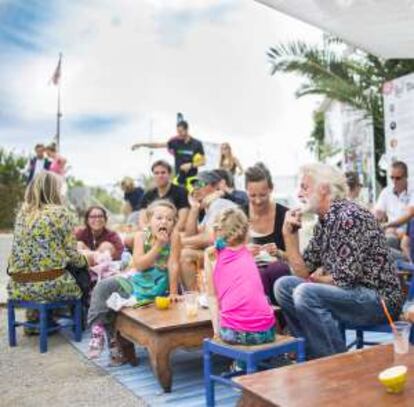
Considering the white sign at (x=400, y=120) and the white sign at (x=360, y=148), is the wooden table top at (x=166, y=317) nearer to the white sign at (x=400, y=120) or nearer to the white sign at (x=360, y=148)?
the white sign at (x=400, y=120)

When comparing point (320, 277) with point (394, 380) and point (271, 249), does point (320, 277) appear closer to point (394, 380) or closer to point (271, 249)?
point (271, 249)

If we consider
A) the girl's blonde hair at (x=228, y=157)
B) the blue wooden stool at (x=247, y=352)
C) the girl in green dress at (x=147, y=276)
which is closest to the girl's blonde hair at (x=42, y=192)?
the girl in green dress at (x=147, y=276)

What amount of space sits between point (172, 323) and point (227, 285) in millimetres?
504

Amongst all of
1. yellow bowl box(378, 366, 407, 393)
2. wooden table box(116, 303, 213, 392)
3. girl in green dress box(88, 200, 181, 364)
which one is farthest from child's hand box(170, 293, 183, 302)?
yellow bowl box(378, 366, 407, 393)

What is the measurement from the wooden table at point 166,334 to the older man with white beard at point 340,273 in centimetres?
58

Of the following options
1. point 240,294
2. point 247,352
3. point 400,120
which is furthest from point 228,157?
point 247,352

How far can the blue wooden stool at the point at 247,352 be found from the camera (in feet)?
9.36

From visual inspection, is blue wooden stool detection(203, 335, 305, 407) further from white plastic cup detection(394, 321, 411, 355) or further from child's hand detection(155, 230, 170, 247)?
child's hand detection(155, 230, 170, 247)

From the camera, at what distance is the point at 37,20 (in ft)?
98.0

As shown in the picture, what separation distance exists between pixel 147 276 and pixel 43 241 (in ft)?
3.37

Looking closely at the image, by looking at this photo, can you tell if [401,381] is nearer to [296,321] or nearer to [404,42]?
[296,321]

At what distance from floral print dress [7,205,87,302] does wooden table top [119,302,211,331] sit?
0.99m

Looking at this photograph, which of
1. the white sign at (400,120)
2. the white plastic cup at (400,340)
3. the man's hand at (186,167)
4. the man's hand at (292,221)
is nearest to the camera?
the white plastic cup at (400,340)

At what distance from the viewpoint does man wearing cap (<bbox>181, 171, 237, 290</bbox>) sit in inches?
189
